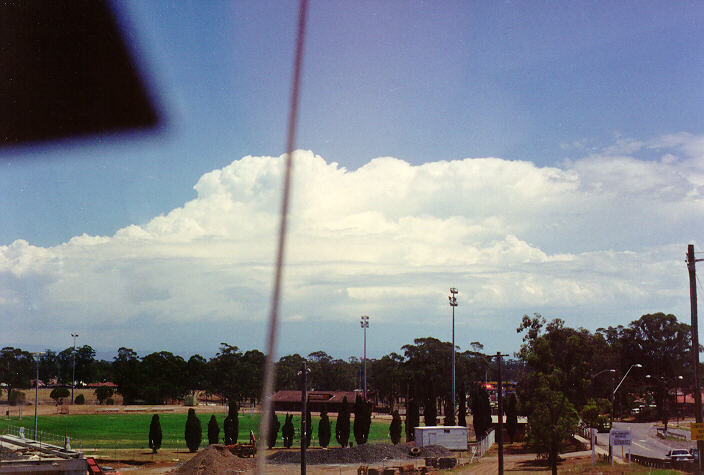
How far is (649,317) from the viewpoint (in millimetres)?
96625

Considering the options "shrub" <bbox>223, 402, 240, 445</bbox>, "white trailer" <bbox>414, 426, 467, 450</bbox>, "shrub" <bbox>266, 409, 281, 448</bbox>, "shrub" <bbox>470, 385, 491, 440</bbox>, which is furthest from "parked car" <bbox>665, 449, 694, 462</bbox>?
"shrub" <bbox>223, 402, 240, 445</bbox>

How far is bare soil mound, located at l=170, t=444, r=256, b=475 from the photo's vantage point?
38.2 m

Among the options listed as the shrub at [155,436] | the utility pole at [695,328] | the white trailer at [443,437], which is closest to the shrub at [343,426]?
the white trailer at [443,437]

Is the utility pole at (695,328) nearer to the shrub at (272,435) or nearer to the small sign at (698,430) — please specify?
the small sign at (698,430)

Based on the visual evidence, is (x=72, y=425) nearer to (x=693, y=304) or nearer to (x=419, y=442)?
(x=419, y=442)

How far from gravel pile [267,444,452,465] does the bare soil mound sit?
369 cm

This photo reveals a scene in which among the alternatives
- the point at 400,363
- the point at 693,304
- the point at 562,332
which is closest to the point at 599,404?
the point at 562,332

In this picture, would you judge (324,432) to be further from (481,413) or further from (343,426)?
(481,413)

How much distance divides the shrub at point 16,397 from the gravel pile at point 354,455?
79847mm

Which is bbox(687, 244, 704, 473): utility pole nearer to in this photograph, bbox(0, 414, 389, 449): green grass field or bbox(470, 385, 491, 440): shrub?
bbox(470, 385, 491, 440): shrub

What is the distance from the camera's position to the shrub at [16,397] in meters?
110

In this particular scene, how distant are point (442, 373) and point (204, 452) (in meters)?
64.7

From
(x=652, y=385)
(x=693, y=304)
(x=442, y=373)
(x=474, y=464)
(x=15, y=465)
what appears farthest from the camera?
(x=442, y=373)

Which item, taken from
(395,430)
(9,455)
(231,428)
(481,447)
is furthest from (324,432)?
(9,455)
